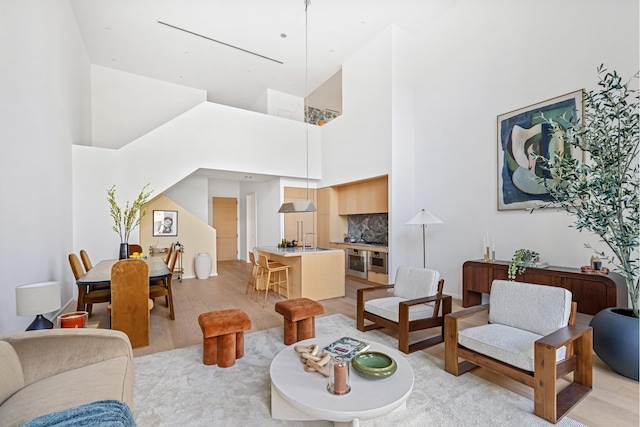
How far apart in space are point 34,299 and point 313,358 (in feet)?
7.12

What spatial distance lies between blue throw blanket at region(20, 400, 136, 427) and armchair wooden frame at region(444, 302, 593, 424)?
7.72 feet

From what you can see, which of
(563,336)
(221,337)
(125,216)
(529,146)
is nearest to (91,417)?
(221,337)

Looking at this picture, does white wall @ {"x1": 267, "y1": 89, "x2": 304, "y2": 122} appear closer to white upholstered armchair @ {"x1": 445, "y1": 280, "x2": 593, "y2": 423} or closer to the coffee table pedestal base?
white upholstered armchair @ {"x1": 445, "y1": 280, "x2": 593, "y2": 423}

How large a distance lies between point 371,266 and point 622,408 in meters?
4.47

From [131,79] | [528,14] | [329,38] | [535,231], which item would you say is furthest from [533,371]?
[131,79]

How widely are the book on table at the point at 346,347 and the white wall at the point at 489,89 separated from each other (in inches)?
126

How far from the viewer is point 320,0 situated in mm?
4988

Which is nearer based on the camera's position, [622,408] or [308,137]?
[622,408]

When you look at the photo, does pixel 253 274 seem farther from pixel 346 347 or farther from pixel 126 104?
pixel 126 104

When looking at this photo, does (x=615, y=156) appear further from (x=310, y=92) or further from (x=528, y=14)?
(x=310, y=92)

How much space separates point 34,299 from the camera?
86.4 inches

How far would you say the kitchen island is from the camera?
16.1 ft

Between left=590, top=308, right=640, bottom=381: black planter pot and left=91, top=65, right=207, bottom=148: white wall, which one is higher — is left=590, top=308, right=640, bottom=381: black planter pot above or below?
below

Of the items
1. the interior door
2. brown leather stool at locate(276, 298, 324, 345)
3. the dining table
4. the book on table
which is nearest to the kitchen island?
brown leather stool at locate(276, 298, 324, 345)
